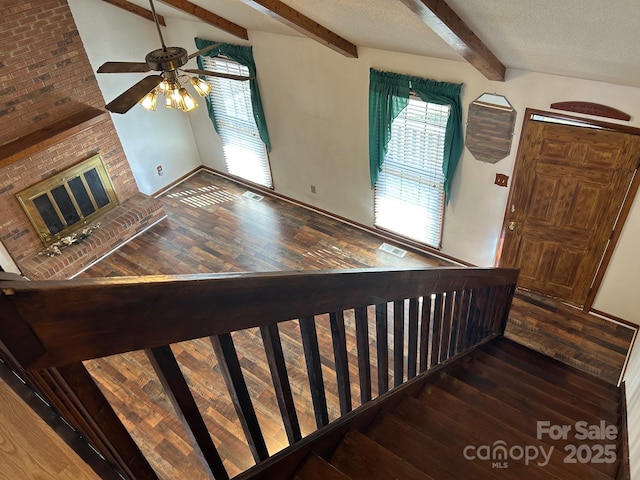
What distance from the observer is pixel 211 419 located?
12.6 ft

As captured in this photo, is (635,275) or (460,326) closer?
(460,326)

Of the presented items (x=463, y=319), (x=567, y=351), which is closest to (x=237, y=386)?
(x=463, y=319)

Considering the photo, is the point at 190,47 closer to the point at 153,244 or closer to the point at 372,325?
the point at 153,244

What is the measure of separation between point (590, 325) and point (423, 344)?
2949mm

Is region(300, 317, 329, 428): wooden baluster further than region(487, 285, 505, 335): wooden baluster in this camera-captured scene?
No

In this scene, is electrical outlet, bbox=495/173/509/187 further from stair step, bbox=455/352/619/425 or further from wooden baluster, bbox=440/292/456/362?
wooden baluster, bbox=440/292/456/362

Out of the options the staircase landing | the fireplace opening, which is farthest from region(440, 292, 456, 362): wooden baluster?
the fireplace opening

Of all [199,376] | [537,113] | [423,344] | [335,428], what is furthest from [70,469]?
[537,113]

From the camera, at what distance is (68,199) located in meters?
5.46

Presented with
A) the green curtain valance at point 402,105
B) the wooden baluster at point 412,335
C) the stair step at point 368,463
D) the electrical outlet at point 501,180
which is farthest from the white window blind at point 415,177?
the stair step at point 368,463

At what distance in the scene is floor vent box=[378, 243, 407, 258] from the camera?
215 inches

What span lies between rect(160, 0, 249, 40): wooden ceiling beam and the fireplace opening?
83.0 inches

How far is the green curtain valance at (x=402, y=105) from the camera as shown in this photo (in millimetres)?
4188

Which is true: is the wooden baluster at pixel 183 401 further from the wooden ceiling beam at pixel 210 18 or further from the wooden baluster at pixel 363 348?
the wooden ceiling beam at pixel 210 18
